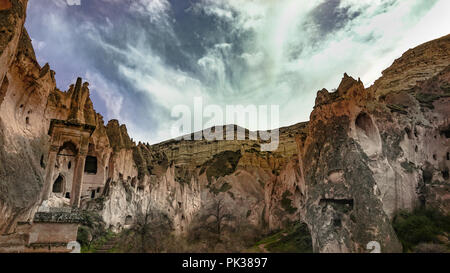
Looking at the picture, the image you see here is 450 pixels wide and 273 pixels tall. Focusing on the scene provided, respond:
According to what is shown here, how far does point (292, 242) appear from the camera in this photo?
37031 mm

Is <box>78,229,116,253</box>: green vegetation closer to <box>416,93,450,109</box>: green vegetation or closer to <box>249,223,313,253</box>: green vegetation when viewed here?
<box>249,223,313,253</box>: green vegetation

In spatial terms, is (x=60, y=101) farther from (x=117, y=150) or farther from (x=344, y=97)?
(x=344, y=97)

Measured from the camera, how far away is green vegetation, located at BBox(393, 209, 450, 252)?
28.4m

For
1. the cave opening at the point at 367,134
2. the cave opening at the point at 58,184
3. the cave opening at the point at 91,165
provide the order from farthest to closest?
the cave opening at the point at 91,165 < the cave opening at the point at 58,184 < the cave opening at the point at 367,134

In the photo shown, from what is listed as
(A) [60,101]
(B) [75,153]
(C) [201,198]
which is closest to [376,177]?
(B) [75,153]

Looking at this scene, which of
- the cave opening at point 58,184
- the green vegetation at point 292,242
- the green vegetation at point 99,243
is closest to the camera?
the green vegetation at point 99,243

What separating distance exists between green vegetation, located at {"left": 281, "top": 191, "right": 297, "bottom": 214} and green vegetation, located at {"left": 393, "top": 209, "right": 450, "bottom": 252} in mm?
16060

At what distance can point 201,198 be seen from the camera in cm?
6169

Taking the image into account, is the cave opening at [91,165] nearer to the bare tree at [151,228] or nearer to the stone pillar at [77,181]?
the bare tree at [151,228]

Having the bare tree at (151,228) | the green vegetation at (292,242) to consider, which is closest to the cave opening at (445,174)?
the green vegetation at (292,242)

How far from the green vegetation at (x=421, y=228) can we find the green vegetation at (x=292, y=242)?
848 cm

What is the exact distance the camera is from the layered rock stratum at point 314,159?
2664 centimetres

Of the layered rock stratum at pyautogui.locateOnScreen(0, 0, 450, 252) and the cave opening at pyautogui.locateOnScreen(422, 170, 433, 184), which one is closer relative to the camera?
the layered rock stratum at pyautogui.locateOnScreen(0, 0, 450, 252)

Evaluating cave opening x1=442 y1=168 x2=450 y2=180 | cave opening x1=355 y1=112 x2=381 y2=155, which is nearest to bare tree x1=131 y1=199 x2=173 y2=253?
cave opening x1=355 y1=112 x2=381 y2=155
